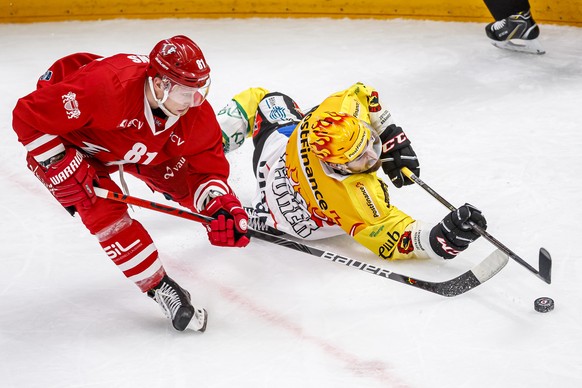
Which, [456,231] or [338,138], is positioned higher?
[338,138]

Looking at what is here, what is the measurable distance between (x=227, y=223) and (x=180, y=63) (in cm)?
58

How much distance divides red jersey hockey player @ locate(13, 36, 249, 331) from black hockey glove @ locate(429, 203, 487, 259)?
0.71 m

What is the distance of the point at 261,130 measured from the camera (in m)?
3.88

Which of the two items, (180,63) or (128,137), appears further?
(128,137)

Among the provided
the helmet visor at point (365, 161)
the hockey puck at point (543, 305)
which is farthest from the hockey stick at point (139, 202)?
the hockey puck at point (543, 305)

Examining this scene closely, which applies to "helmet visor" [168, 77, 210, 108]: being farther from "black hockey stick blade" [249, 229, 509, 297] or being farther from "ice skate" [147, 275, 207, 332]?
"black hockey stick blade" [249, 229, 509, 297]

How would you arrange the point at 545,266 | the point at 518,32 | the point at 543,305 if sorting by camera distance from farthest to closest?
the point at 518,32, the point at 545,266, the point at 543,305

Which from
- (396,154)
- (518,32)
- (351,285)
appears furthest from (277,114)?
(518,32)

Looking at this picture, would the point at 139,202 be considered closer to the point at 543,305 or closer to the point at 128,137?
the point at 128,137

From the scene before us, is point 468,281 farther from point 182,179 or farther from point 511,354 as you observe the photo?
point 182,179

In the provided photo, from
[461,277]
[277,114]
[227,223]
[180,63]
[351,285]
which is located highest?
[180,63]

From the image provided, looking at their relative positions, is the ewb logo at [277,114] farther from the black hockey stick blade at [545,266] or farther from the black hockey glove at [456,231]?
the black hockey stick blade at [545,266]

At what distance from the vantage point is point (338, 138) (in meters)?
3.20

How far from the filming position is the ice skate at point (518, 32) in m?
5.29
